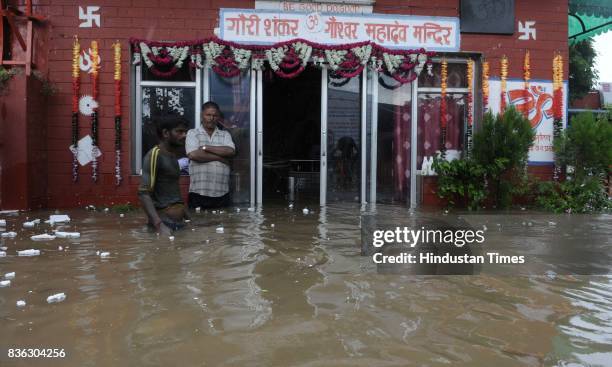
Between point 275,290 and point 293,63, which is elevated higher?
point 293,63

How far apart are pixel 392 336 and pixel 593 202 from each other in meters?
7.29

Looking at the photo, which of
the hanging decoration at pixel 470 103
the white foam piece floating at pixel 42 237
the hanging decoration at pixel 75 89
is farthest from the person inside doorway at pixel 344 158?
the white foam piece floating at pixel 42 237

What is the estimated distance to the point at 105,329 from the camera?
2803 millimetres

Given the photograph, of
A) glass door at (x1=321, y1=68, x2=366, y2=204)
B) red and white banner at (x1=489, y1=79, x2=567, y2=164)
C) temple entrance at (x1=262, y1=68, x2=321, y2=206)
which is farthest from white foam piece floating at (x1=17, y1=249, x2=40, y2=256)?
red and white banner at (x1=489, y1=79, x2=567, y2=164)

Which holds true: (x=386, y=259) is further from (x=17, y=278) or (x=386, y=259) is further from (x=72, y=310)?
(x=17, y=278)

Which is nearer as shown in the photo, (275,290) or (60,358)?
(60,358)

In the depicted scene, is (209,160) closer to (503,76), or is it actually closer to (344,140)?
(344,140)

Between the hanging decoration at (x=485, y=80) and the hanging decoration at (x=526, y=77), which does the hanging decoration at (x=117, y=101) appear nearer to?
the hanging decoration at (x=485, y=80)

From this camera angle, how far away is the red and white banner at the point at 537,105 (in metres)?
9.15

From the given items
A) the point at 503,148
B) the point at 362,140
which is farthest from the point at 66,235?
the point at 503,148

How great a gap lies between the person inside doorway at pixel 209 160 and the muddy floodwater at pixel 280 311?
9.27ft

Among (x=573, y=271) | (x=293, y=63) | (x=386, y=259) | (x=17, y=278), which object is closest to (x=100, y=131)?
(x=293, y=63)

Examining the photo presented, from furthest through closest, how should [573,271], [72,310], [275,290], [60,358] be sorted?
1. [573,271]
2. [275,290]
3. [72,310]
4. [60,358]

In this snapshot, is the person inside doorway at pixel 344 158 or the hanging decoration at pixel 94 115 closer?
the hanging decoration at pixel 94 115
